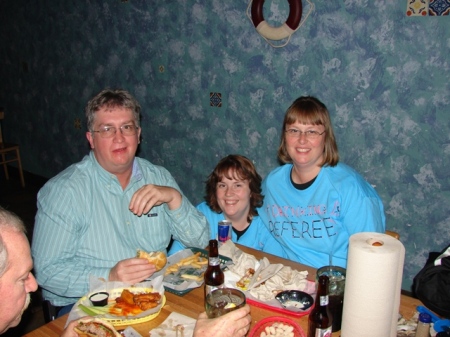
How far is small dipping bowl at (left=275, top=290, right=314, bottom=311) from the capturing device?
1.55 m

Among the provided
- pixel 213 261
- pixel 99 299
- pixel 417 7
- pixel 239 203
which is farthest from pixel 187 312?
pixel 417 7

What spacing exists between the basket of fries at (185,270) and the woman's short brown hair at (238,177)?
1.41ft

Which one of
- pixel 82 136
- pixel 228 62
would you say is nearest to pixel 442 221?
pixel 228 62

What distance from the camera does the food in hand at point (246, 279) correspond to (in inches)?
66.7

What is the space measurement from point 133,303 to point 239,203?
89cm

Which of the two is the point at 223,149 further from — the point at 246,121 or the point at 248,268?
the point at 248,268

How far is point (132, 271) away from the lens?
1669 millimetres

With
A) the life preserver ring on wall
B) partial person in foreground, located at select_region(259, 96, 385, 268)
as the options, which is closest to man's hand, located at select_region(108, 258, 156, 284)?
partial person in foreground, located at select_region(259, 96, 385, 268)

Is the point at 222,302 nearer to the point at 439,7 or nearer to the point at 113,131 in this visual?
the point at 113,131

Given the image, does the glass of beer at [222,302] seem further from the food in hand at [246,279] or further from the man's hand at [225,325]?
the food in hand at [246,279]

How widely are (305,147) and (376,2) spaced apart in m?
1.24

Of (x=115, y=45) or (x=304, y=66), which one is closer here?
(x=304, y=66)

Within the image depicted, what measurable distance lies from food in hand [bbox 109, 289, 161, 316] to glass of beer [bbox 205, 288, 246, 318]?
27cm

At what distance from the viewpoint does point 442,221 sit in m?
2.79
